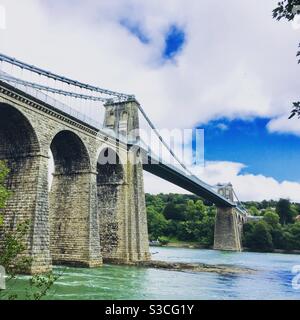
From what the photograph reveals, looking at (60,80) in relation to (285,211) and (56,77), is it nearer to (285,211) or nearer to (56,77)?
(56,77)

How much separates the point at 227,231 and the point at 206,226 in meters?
7.60

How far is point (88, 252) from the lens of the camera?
22.5m

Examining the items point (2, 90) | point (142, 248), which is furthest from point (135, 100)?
point (2, 90)

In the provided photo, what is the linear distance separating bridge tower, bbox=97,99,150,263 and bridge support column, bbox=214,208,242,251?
122ft

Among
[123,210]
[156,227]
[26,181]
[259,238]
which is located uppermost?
[26,181]

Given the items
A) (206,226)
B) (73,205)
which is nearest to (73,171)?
(73,205)

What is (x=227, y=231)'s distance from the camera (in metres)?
64.3

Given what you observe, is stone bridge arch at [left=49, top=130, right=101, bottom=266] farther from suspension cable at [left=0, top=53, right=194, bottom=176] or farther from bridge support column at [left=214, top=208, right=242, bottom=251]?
bridge support column at [left=214, top=208, right=242, bottom=251]

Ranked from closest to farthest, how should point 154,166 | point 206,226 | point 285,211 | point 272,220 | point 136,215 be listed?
point 136,215 → point 154,166 → point 272,220 → point 206,226 → point 285,211

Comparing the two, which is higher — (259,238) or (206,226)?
(206,226)

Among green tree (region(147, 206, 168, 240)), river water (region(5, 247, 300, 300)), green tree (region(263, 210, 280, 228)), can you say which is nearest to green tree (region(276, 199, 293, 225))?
green tree (region(263, 210, 280, 228))

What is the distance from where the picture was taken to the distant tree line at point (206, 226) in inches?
2522

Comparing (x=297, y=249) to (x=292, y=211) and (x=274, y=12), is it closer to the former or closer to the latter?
(x=292, y=211)
